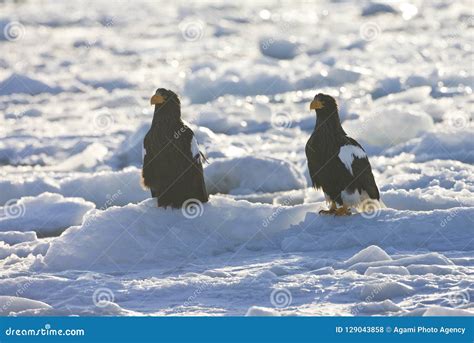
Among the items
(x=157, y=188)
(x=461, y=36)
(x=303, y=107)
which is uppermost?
(x=461, y=36)

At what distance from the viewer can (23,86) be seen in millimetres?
18719

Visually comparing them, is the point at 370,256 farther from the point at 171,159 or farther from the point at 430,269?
the point at 171,159

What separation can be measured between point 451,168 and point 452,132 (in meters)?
1.59

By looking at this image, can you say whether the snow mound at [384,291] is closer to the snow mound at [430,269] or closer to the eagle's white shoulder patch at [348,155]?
the snow mound at [430,269]

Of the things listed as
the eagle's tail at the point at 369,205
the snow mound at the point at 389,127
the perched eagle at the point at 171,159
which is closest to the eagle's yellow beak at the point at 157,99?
Result: the perched eagle at the point at 171,159

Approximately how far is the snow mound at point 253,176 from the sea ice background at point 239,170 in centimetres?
2

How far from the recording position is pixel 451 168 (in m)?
10.4

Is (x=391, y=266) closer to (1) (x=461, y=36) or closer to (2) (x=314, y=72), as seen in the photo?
(2) (x=314, y=72)

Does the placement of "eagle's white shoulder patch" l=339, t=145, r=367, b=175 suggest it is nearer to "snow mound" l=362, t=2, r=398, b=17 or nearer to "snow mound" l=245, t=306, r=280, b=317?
"snow mound" l=245, t=306, r=280, b=317

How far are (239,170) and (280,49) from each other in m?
12.3

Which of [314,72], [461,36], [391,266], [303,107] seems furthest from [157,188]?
[461,36]

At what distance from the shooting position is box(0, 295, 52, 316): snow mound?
5.60m

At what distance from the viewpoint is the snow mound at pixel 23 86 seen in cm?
1842

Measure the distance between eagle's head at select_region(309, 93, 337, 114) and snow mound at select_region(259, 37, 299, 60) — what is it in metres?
14.2
